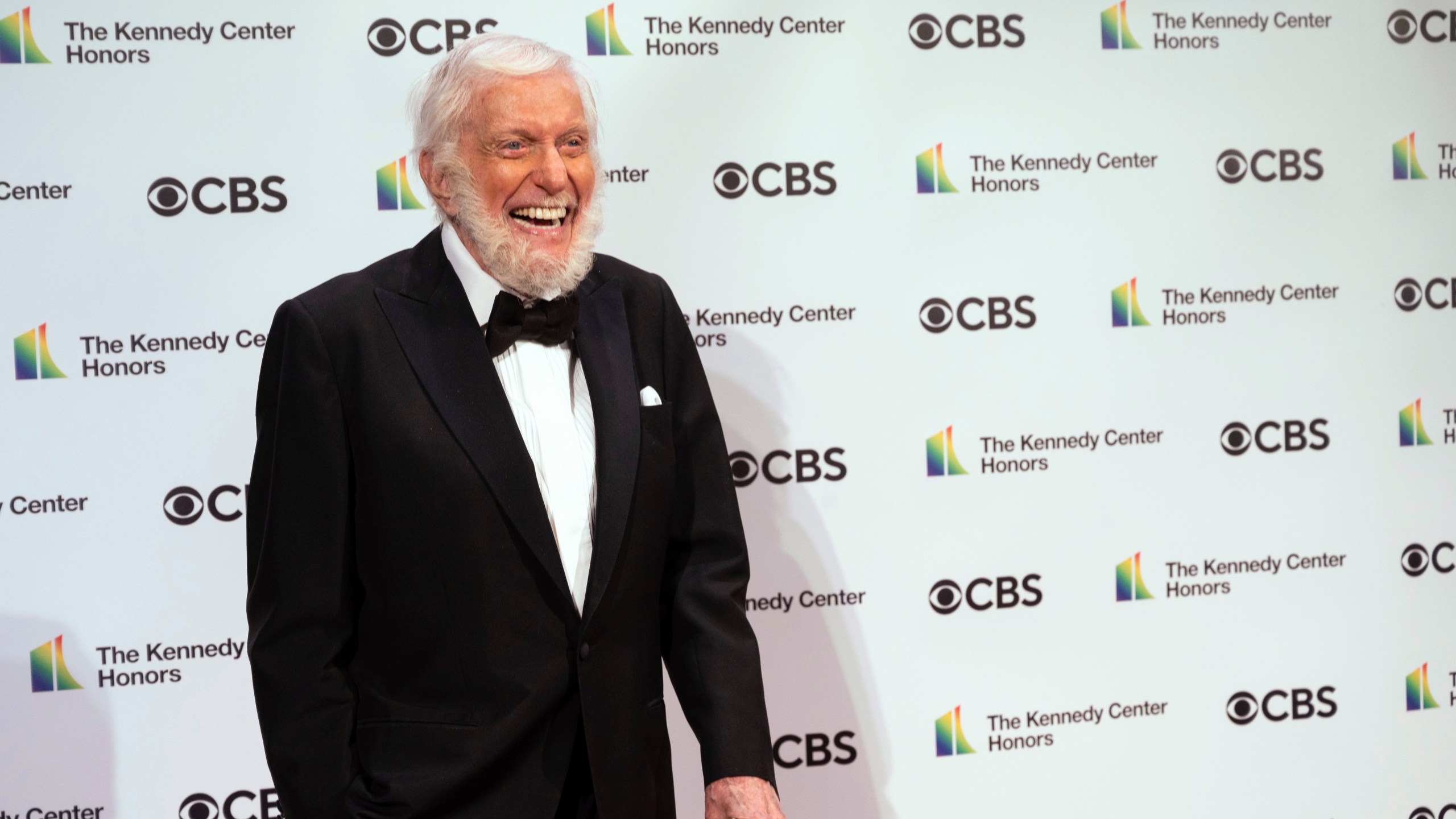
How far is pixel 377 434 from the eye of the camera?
1732mm

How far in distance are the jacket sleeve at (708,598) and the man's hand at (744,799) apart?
0.01 metres

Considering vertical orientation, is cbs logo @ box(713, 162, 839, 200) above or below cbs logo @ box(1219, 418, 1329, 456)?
above

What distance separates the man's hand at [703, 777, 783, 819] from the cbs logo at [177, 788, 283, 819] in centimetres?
147

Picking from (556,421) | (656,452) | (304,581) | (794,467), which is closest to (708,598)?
(656,452)

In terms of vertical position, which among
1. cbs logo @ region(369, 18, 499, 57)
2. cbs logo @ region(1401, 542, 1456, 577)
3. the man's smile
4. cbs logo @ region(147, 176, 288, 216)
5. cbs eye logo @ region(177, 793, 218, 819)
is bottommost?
cbs eye logo @ region(177, 793, 218, 819)

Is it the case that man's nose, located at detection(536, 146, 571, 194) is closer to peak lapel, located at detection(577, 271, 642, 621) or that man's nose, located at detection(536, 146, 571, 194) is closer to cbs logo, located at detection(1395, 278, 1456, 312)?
peak lapel, located at detection(577, 271, 642, 621)

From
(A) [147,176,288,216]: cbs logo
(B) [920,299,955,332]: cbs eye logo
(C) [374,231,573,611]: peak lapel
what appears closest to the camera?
(C) [374,231,573,611]: peak lapel

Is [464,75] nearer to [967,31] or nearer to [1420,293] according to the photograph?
[967,31]

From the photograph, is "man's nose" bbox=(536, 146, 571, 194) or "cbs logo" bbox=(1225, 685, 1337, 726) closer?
"man's nose" bbox=(536, 146, 571, 194)

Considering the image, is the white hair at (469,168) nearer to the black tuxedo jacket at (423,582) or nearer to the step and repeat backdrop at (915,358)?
the black tuxedo jacket at (423,582)

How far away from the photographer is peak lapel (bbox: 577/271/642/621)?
174 centimetres

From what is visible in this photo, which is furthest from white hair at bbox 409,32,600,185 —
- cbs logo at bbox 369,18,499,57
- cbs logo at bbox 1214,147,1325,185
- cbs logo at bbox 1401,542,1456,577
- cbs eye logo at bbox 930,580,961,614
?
cbs logo at bbox 1401,542,1456,577

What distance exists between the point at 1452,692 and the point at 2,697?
3.93 metres

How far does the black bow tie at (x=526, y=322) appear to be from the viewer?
182cm
